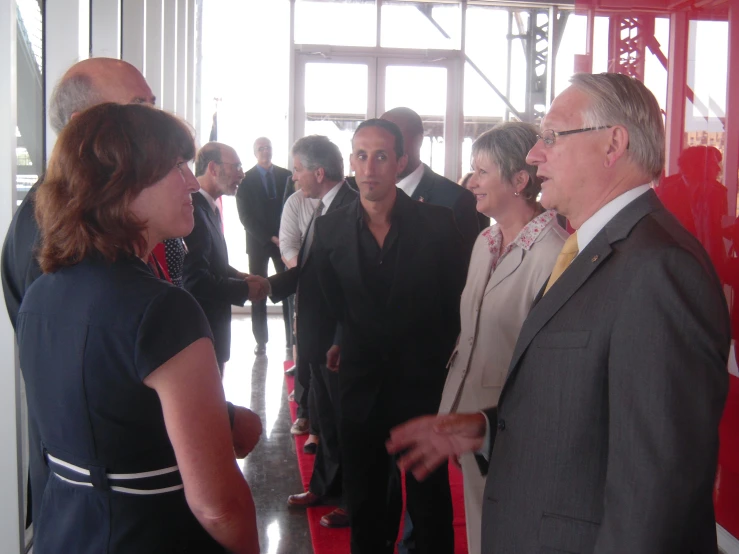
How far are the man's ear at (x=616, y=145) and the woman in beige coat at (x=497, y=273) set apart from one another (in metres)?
0.75

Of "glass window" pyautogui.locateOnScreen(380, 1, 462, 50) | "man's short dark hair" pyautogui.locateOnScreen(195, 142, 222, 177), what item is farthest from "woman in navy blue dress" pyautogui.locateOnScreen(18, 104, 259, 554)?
"glass window" pyautogui.locateOnScreen(380, 1, 462, 50)

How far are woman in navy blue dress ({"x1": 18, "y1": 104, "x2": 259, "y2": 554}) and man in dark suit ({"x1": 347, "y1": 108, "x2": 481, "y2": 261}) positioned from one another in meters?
2.25

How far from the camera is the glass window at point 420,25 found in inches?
338

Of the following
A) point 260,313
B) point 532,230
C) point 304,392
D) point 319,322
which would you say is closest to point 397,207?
point 532,230

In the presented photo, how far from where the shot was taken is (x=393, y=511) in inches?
114

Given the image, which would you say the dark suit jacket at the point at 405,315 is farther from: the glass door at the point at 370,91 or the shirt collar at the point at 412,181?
the glass door at the point at 370,91

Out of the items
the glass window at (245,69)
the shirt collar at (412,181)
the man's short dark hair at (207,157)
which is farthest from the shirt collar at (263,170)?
the shirt collar at (412,181)

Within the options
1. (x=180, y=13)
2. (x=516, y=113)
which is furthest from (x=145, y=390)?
(x=516, y=113)

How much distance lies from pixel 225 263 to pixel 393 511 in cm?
142

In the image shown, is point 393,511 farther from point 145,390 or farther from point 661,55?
point 661,55

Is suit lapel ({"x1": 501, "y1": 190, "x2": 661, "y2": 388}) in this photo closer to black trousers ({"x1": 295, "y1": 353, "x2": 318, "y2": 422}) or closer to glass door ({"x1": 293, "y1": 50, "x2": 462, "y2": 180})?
black trousers ({"x1": 295, "y1": 353, "x2": 318, "y2": 422})

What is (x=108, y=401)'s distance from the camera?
123 centimetres

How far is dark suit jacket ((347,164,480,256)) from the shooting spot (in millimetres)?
3613

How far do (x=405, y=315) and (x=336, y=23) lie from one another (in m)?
6.74
